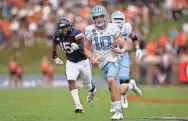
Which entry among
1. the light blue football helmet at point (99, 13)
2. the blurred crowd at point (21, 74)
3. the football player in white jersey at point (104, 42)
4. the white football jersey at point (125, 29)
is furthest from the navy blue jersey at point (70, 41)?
the blurred crowd at point (21, 74)

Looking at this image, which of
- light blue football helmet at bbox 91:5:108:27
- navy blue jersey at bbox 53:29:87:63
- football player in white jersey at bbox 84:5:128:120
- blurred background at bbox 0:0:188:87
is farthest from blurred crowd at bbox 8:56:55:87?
light blue football helmet at bbox 91:5:108:27

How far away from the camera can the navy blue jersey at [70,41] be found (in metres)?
14.1

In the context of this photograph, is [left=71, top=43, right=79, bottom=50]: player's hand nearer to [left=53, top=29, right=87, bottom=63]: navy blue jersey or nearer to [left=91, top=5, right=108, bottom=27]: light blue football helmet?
[left=53, top=29, right=87, bottom=63]: navy blue jersey

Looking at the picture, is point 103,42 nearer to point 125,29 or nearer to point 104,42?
point 104,42

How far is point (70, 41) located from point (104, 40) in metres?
2.01

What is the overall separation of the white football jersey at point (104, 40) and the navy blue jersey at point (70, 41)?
1.80 m

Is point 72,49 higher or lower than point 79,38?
lower

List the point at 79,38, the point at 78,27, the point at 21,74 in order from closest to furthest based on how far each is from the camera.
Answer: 1. the point at 79,38
2. the point at 21,74
3. the point at 78,27

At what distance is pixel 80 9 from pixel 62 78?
458 centimetres

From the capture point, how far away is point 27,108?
1553 cm

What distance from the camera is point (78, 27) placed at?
2944 centimetres

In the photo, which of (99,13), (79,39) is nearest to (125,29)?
(79,39)

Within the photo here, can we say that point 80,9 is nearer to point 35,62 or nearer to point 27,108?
point 35,62

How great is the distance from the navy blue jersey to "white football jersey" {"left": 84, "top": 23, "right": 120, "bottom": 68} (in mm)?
1801
